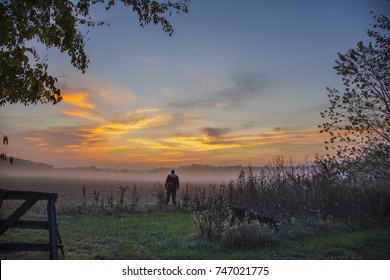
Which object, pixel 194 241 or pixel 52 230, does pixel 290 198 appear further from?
pixel 52 230

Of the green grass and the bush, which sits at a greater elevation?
the bush

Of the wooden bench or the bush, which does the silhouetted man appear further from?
the wooden bench

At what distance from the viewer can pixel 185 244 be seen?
29.9 ft

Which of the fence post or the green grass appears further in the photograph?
the green grass

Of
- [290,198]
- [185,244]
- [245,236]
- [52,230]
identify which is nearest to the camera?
[52,230]

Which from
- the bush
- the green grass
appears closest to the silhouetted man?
the green grass

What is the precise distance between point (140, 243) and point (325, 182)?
7.44 meters

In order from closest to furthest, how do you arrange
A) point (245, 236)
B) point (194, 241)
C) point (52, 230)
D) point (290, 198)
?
point (52, 230)
point (245, 236)
point (194, 241)
point (290, 198)

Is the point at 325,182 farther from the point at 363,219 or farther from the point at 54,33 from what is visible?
the point at 54,33

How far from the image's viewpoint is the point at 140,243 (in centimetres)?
952

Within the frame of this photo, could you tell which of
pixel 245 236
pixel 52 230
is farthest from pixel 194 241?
pixel 52 230

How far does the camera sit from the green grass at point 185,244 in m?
8.16

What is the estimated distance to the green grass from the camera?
8.16m
